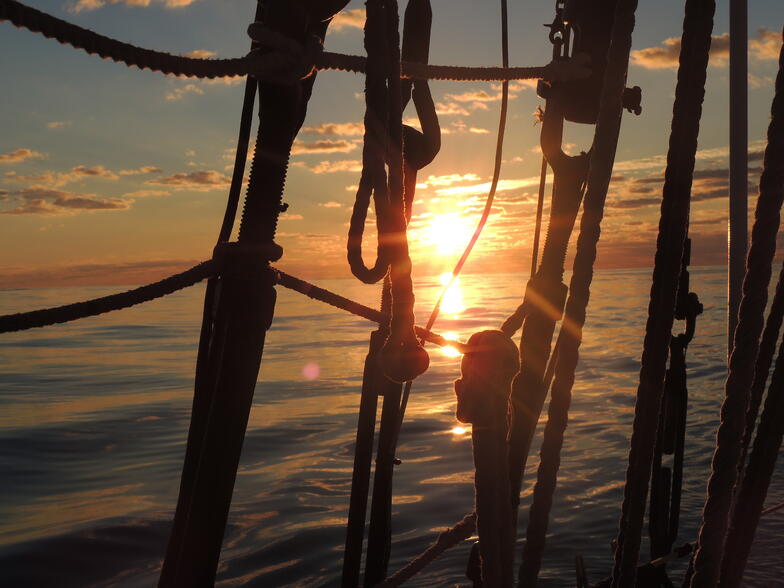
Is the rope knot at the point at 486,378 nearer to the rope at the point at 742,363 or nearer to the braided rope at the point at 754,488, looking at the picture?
the rope at the point at 742,363

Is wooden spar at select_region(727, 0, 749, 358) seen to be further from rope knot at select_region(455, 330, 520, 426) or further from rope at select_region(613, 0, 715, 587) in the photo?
rope knot at select_region(455, 330, 520, 426)

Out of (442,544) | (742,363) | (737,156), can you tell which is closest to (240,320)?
(742,363)

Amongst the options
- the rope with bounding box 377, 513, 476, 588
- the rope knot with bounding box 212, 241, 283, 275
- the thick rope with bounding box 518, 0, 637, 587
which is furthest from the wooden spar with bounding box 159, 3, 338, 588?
the rope with bounding box 377, 513, 476, 588

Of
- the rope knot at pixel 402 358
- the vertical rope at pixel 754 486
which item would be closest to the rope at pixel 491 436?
the rope knot at pixel 402 358

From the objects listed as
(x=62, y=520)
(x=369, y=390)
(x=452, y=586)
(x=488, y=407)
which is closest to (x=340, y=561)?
(x=452, y=586)

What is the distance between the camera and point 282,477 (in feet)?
30.9

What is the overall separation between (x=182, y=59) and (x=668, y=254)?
1.20 metres

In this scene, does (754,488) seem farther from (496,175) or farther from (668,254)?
(496,175)

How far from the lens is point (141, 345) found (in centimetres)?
2975

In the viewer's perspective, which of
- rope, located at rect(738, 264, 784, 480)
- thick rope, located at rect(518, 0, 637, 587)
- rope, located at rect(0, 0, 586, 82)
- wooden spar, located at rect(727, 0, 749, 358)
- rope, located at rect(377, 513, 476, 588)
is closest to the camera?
rope, located at rect(0, 0, 586, 82)

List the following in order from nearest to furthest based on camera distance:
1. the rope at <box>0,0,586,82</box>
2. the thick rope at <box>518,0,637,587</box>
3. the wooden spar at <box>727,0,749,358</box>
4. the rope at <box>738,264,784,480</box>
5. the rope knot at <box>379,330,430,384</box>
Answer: the rope at <box>0,0,586,82</box> < the rope knot at <box>379,330,430,384</box> < the thick rope at <box>518,0,637,587</box> < the rope at <box>738,264,784,480</box> < the wooden spar at <box>727,0,749,358</box>

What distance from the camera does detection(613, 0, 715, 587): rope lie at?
5.48 ft

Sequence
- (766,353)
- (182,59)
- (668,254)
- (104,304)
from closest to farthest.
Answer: (182,59) < (104,304) < (668,254) < (766,353)

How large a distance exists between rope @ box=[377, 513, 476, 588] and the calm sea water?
3.50 metres
